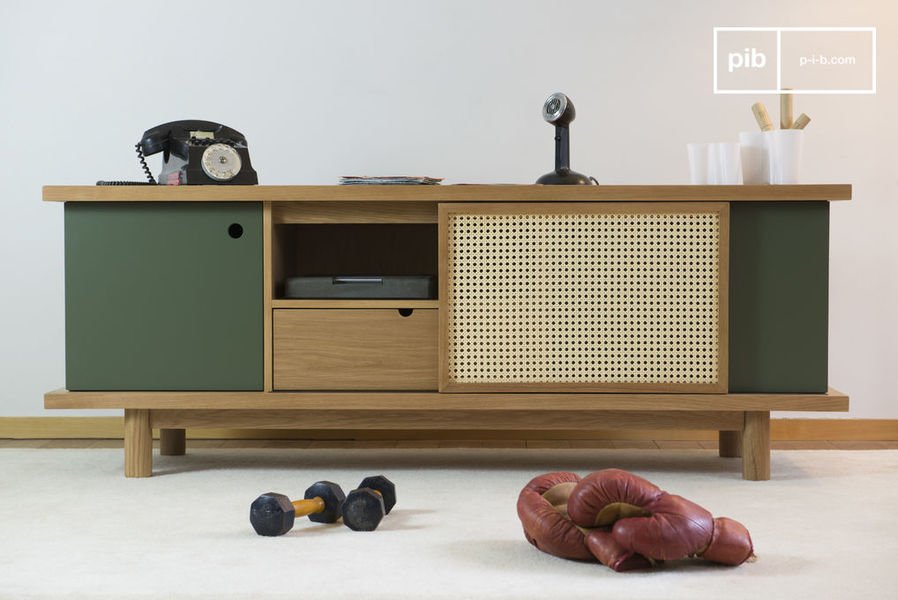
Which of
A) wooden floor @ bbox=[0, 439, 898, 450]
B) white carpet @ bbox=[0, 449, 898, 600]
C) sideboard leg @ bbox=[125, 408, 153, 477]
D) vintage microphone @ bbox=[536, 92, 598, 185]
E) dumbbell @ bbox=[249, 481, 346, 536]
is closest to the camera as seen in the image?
white carpet @ bbox=[0, 449, 898, 600]

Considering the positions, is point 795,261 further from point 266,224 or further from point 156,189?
point 156,189

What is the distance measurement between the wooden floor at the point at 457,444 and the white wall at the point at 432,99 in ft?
0.77

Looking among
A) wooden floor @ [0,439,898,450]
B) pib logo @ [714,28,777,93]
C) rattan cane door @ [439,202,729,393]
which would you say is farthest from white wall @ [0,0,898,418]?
rattan cane door @ [439,202,729,393]

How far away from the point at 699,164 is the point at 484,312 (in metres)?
0.71

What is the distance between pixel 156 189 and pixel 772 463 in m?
1.81

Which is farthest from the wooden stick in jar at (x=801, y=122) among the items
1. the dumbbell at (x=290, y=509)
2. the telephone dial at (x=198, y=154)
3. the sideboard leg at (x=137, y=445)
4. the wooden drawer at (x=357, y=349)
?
the sideboard leg at (x=137, y=445)

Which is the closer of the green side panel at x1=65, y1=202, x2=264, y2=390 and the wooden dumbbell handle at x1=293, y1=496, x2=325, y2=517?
the wooden dumbbell handle at x1=293, y1=496, x2=325, y2=517

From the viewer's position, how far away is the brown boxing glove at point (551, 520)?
6.19ft

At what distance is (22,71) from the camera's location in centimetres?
337

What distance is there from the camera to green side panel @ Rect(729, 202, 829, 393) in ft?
8.73

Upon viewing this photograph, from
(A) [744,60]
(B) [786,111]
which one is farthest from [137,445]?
(A) [744,60]

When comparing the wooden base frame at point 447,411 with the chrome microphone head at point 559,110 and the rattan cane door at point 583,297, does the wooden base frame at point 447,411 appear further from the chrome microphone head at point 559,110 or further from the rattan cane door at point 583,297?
the chrome microphone head at point 559,110

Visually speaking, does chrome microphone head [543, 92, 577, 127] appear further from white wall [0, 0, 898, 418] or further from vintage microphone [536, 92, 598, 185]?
white wall [0, 0, 898, 418]

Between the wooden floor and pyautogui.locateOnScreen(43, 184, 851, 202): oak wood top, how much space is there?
92 cm
